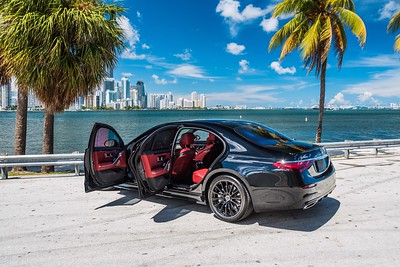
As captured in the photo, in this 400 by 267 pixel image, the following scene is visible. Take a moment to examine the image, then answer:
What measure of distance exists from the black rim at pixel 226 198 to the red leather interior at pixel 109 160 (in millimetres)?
1920

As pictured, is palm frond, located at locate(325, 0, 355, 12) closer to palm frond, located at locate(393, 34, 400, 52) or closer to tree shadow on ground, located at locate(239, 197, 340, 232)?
palm frond, located at locate(393, 34, 400, 52)

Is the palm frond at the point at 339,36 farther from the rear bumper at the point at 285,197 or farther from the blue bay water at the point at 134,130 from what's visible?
the blue bay water at the point at 134,130

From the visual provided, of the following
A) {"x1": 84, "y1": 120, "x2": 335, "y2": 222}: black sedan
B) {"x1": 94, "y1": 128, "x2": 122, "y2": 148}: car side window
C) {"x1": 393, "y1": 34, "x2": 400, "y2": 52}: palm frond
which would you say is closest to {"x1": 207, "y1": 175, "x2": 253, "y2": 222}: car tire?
{"x1": 84, "y1": 120, "x2": 335, "y2": 222}: black sedan

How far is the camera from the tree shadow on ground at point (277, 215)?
3971 millimetres

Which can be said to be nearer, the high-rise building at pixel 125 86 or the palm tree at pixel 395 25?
the palm tree at pixel 395 25

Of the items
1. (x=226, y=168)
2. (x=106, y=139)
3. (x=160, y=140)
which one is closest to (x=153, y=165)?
(x=160, y=140)

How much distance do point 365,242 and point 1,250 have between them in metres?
4.43

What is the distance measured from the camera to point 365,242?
338 cm

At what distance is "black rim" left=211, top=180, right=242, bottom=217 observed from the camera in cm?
401

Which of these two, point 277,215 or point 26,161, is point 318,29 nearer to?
point 277,215

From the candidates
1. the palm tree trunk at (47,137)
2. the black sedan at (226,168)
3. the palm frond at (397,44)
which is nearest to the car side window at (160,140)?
the black sedan at (226,168)

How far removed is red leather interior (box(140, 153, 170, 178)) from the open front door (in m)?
0.75

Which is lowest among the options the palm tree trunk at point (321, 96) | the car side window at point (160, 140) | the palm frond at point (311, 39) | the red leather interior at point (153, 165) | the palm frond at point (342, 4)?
the red leather interior at point (153, 165)

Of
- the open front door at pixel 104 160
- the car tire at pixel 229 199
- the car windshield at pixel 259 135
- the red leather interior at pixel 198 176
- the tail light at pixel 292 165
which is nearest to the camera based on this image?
the tail light at pixel 292 165
